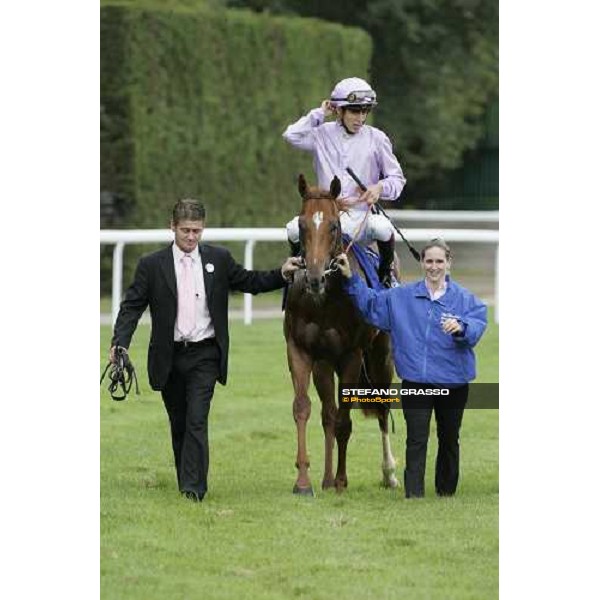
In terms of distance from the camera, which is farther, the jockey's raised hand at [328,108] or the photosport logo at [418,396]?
the jockey's raised hand at [328,108]

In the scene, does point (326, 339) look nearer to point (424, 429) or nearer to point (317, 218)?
point (424, 429)

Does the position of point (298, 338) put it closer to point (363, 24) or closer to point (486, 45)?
point (486, 45)

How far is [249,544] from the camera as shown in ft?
26.8

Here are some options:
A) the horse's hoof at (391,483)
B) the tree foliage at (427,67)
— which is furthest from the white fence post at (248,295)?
the horse's hoof at (391,483)

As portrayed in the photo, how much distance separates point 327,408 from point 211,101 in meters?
6.86

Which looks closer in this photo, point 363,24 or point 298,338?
point 298,338

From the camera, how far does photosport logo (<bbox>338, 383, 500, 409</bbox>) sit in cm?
906

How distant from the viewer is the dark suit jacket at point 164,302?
8898 mm

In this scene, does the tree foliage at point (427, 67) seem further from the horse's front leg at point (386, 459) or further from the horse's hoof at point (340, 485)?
the horse's hoof at point (340, 485)

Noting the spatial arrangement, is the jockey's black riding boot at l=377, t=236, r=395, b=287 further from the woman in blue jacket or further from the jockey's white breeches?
the woman in blue jacket

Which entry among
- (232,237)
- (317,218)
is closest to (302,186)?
(317,218)

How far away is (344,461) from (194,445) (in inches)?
34.9
